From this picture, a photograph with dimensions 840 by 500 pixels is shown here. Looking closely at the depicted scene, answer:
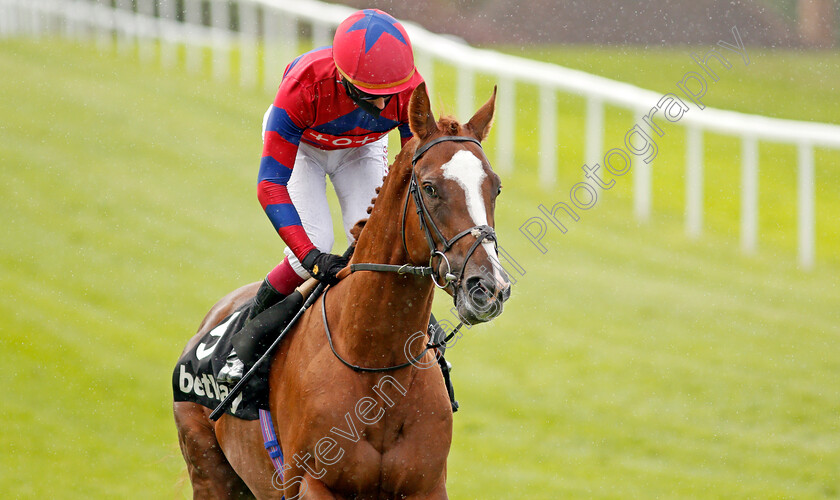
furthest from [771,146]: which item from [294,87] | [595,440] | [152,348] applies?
[294,87]

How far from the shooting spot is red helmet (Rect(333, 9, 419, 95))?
350cm

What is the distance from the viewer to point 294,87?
3.72 meters

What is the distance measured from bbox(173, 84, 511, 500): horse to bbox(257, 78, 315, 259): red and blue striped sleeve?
0.26 meters

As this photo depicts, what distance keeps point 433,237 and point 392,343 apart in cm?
48

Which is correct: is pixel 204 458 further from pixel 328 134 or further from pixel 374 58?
pixel 374 58

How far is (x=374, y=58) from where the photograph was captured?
11.5 ft

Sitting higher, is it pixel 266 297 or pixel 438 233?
pixel 438 233

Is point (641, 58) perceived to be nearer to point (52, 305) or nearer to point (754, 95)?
point (754, 95)

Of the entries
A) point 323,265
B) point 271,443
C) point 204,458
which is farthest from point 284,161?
point 204,458

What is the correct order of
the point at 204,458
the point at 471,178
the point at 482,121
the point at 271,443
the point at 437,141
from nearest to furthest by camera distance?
the point at 471,178
the point at 437,141
the point at 482,121
the point at 271,443
the point at 204,458

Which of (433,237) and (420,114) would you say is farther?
(420,114)

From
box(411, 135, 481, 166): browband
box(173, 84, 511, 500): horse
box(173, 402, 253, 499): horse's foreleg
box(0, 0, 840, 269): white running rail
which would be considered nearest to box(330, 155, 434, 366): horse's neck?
box(173, 84, 511, 500): horse

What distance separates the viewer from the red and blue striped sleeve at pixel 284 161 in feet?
12.0

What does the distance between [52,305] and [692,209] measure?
25.5ft
